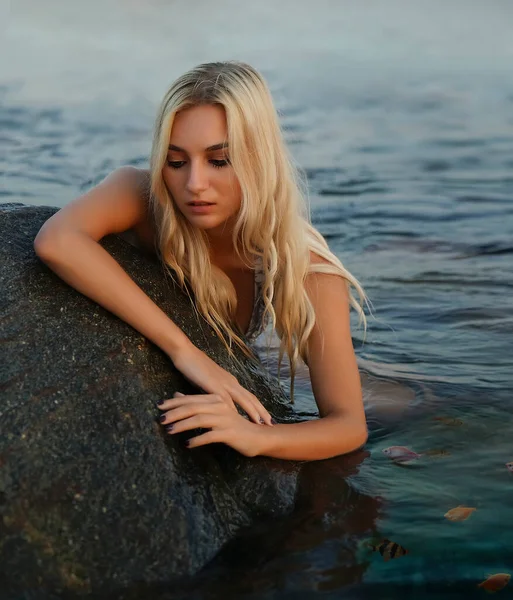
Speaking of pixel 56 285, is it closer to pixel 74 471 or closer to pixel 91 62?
pixel 74 471

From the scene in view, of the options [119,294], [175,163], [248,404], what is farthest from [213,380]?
[175,163]

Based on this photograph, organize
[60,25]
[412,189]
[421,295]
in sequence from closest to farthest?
[421,295] → [412,189] → [60,25]

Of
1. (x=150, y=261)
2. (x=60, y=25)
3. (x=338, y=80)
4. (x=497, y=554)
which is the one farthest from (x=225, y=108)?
(x=60, y=25)

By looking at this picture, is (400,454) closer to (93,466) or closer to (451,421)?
(451,421)

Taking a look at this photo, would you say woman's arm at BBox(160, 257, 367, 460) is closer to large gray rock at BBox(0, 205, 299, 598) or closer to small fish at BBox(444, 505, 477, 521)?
large gray rock at BBox(0, 205, 299, 598)

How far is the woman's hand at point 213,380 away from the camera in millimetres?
3732

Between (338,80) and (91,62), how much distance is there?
4.99 metres

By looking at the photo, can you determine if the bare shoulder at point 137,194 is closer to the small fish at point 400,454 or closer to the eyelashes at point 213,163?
the eyelashes at point 213,163

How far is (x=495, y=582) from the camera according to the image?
3381mm

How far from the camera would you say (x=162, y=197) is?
4219 mm

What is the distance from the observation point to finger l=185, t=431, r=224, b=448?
3.48 meters

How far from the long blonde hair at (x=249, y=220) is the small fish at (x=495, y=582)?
1414mm

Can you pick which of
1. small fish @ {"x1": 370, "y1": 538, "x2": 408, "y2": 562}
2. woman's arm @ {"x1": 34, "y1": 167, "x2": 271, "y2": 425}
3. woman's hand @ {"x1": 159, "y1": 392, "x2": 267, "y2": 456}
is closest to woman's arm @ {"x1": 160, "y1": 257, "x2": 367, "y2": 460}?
woman's hand @ {"x1": 159, "y1": 392, "x2": 267, "y2": 456}

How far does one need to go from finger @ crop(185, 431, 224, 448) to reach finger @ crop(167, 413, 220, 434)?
0.03 metres
